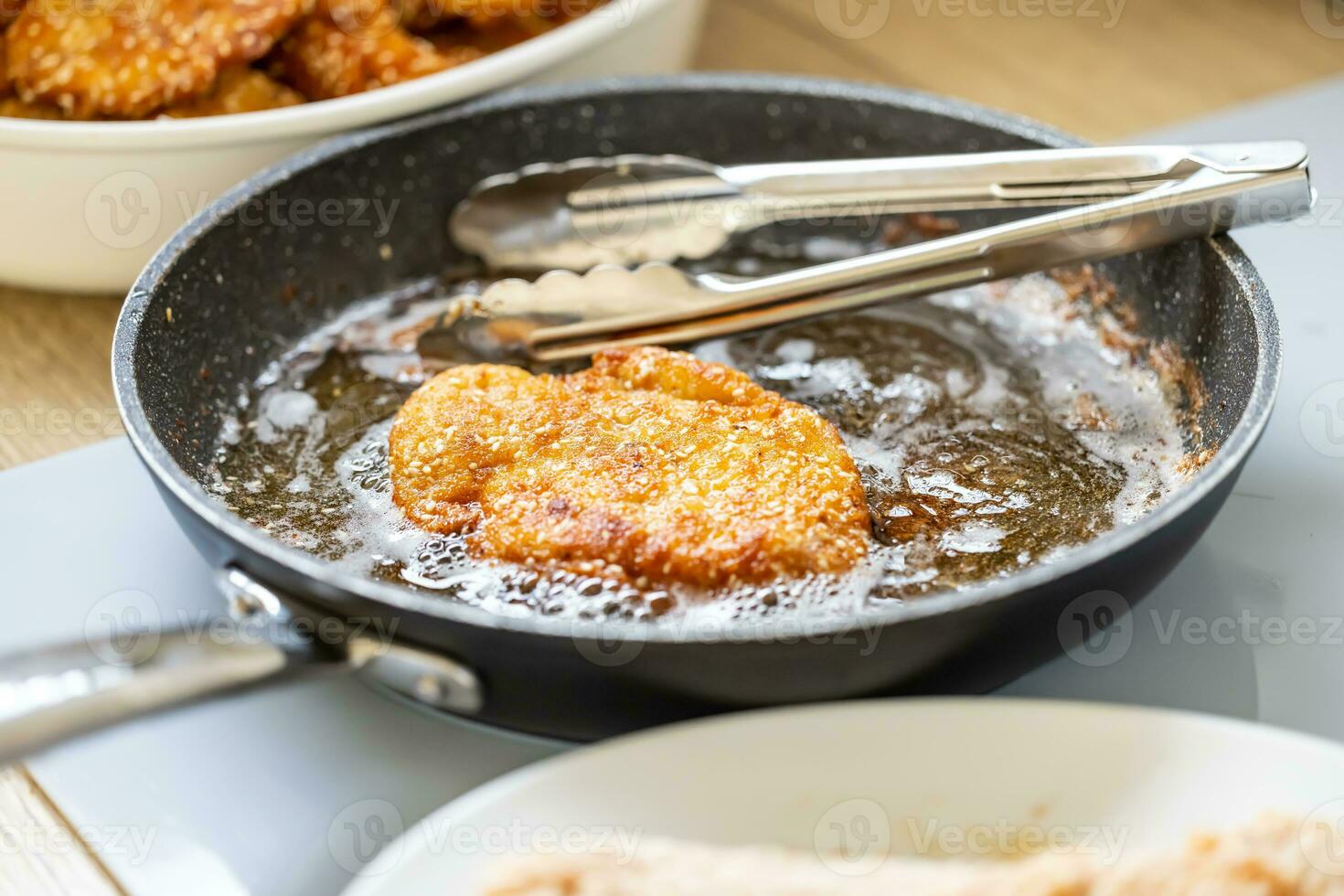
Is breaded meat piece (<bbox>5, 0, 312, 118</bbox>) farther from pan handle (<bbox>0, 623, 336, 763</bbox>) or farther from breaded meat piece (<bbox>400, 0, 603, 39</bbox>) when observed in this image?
pan handle (<bbox>0, 623, 336, 763</bbox>)

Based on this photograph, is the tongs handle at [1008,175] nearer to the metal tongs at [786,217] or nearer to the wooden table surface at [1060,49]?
the metal tongs at [786,217]

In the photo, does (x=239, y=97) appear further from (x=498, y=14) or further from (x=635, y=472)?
(x=635, y=472)

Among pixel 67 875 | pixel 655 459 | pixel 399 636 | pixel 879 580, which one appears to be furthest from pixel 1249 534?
pixel 67 875

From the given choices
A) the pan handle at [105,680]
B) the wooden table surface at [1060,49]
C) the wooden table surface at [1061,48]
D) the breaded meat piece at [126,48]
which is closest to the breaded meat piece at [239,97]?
the breaded meat piece at [126,48]

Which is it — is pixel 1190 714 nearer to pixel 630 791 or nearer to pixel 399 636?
pixel 630 791

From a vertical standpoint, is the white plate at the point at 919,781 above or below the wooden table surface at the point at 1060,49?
below

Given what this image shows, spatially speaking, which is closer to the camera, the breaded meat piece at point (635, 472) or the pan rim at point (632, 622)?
the pan rim at point (632, 622)
